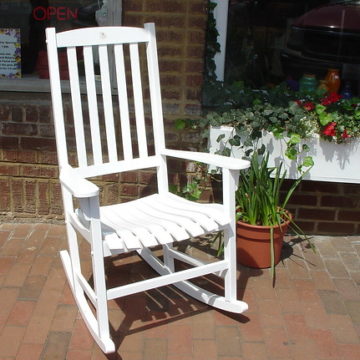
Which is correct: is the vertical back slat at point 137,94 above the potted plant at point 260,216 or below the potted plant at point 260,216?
above

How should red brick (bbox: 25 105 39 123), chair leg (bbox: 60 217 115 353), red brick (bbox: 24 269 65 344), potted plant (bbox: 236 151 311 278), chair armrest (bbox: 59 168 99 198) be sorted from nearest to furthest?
chair armrest (bbox: 59 168 99 198) < chair leg (bbox: 60 217 115 353) < red brick (bbox: 24 269 65 344) < potted plant (bbox: 236 151 311 278) < red brick (bbox: 25 105 39 123)

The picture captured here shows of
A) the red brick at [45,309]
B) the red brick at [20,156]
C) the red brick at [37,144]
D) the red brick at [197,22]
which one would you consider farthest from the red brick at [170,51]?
the red brick at [45,309]

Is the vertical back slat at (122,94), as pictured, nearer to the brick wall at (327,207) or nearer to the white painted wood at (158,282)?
the white painted wood at (158,282)

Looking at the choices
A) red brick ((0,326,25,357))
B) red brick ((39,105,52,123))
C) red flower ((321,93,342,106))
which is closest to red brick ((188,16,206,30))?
red flower ((321,93,342,106))

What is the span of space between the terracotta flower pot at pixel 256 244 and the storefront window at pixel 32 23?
1420 mm

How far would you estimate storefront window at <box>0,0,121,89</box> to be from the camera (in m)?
3.17

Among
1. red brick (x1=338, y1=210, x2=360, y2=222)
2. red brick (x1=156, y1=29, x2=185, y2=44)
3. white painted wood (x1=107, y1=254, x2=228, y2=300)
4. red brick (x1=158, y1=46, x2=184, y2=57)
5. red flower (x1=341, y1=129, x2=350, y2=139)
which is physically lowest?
red brick (x1=338, y1=210, x2=360, y2=222)

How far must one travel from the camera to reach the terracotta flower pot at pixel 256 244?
9.45 feet

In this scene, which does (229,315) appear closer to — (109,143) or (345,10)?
(109,143)

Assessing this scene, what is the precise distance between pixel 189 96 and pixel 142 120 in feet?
1.46

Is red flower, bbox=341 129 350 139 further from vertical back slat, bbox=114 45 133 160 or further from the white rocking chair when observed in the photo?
vertical back slat, bbox=114 45 133 160

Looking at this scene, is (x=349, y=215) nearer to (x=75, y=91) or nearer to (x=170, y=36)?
(x=170, y=36)

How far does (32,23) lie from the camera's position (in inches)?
127

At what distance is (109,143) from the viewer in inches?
106
